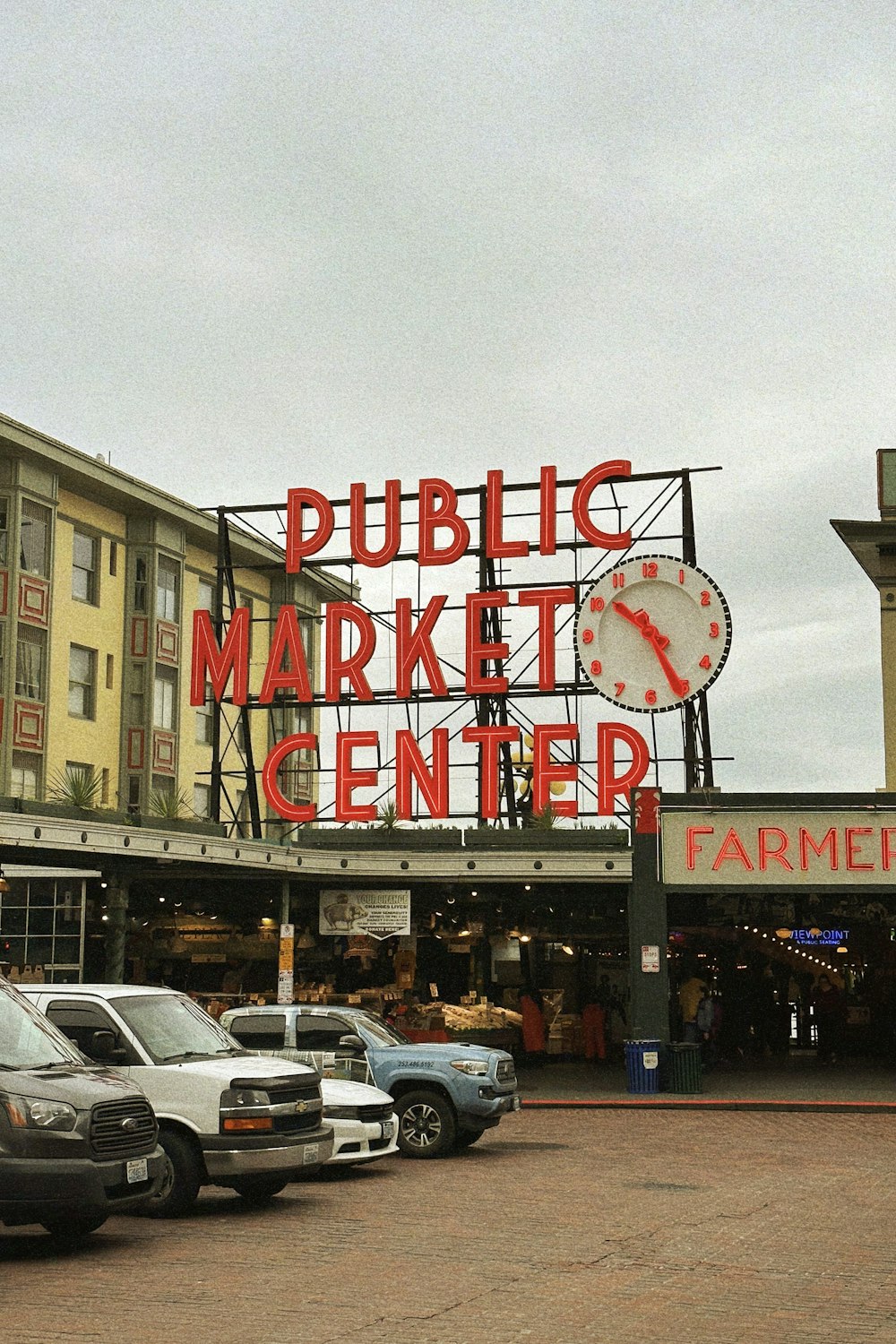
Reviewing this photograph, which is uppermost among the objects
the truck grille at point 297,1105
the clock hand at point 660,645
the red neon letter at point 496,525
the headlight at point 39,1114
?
the red neon letter at point 496,525

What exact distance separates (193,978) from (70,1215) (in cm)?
2664

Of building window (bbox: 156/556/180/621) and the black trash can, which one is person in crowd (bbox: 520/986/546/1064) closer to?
the black trash can

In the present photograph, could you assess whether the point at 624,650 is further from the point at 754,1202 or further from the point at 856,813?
the point at 754,1202

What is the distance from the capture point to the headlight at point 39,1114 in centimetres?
1152

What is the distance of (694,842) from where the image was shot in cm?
3038

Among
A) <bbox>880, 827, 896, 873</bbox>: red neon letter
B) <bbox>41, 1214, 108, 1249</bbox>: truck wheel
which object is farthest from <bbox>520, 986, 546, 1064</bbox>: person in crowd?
<bbox>41, 1214, 108, 1249</bbox>: truck wheel

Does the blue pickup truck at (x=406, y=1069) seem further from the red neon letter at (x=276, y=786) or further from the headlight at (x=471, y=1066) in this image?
the red neon letter at (x=276, y=786)

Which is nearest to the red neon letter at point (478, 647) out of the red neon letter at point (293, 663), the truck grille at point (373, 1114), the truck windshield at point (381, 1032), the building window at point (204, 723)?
the red neon letter at point (293, 663)

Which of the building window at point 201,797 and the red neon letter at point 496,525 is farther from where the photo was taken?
the building window at point 201,797

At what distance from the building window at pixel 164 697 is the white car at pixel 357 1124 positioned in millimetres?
33971

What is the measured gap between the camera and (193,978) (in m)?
37.9

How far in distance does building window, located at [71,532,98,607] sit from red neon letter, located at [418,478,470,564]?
42.0 ft

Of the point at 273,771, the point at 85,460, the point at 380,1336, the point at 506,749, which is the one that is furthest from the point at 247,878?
the point at 380,1336

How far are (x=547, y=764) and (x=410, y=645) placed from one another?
4677 mm
